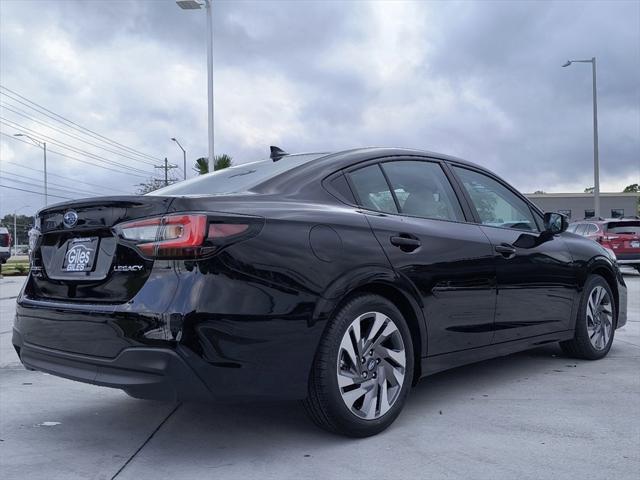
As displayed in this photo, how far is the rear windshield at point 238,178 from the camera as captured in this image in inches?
135

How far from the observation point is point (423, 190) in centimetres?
398

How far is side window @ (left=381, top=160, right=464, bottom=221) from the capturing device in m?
3.82

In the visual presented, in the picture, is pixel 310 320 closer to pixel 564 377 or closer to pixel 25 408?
pixel 25 408

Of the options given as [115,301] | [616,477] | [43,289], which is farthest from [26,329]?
[616,477]

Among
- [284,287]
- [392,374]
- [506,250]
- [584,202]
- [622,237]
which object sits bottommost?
[392,374]

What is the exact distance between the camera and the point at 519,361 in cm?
525

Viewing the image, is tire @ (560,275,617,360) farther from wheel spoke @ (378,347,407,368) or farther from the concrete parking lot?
wheel spoke @ (378,347,407,368)

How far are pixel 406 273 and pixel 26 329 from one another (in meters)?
2.01

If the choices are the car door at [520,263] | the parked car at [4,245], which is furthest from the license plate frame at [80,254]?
the parked car at [4,245]

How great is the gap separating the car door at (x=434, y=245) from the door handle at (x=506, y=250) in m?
0.11

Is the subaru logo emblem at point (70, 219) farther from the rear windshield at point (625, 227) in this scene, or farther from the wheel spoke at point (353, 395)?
the rear windshield at point (625, 227)

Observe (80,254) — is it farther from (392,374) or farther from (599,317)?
(599,317)

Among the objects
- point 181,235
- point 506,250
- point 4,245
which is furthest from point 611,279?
point 4,245

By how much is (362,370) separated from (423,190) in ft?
4.27
